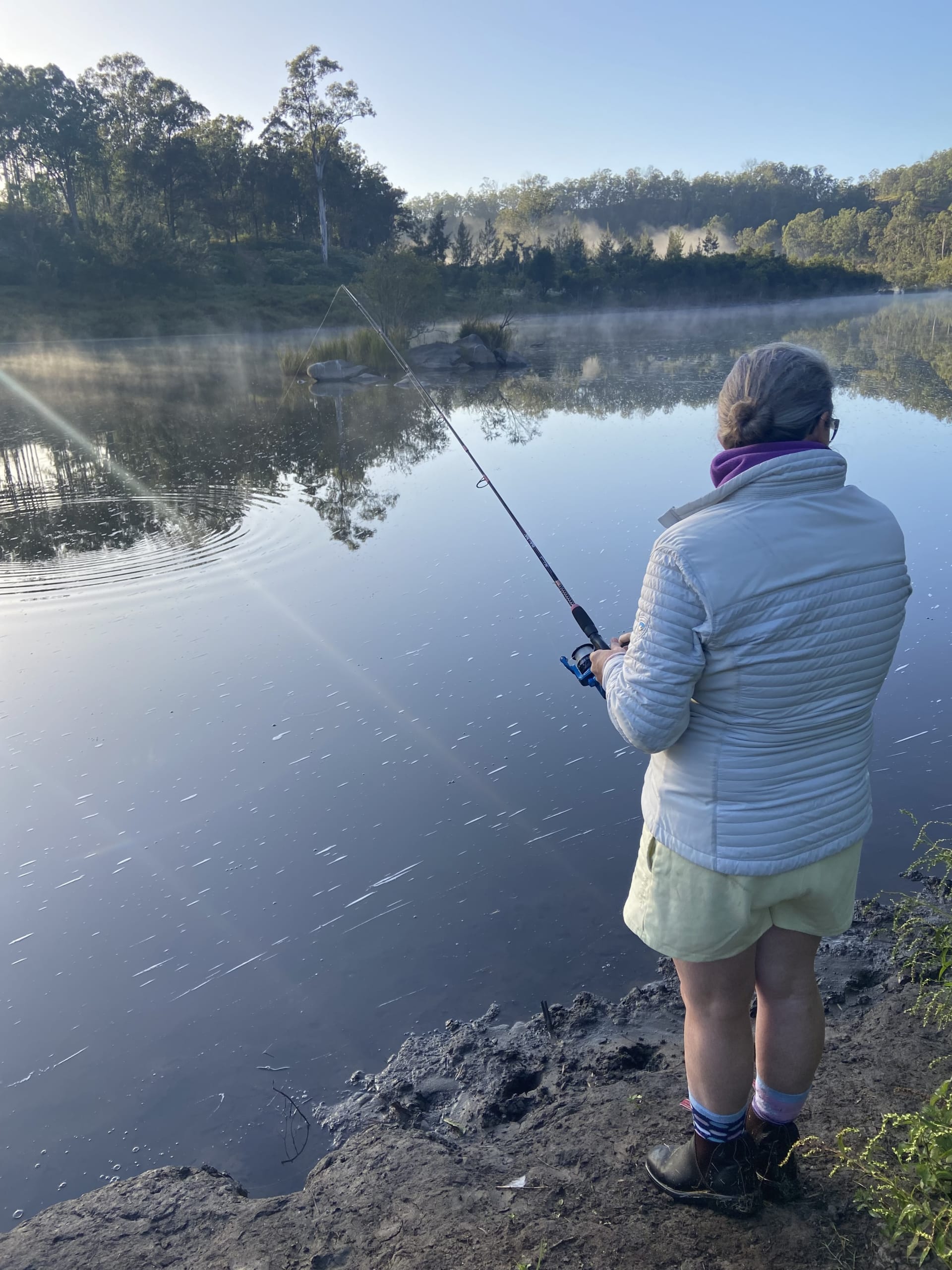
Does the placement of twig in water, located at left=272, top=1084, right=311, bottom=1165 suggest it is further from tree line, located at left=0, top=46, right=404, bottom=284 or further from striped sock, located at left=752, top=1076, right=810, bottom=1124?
tree line, located at left=0, top=46, right=404, bottom=284

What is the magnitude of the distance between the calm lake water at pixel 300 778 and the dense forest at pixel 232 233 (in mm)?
24206

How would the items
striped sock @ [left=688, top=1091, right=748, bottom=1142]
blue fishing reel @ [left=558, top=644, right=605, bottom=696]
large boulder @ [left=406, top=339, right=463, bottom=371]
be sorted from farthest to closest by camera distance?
large boulder @ [left=406, top=339, right=463, bottom=371] < blue fishing reel @ [left=558, top=644, right=605, bottom=696] < striped sock @ [left=688, top=1091, right=748, bottom=1142]

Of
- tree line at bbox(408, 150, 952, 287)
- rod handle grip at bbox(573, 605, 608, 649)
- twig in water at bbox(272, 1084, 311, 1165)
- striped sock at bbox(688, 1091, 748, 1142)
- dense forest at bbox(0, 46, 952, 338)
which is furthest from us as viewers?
tree line at bbox(408, 150, 952, 287)

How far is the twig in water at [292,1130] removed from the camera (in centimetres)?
218

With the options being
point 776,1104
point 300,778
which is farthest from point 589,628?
point 300,778

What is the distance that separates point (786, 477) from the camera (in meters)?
1.49

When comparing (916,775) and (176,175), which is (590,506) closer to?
(916,775)

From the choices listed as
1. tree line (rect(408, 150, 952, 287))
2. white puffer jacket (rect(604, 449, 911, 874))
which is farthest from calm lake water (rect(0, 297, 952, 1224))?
tree line (rect(408, 150, 952, 287))

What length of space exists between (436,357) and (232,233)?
32823mm

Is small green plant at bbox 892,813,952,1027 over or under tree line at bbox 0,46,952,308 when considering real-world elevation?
under

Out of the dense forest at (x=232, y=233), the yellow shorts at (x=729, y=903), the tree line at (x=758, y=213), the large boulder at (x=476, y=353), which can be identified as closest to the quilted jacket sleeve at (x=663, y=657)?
the yellow shorts at (x=729, y=903)

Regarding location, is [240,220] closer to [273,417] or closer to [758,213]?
[273,417]

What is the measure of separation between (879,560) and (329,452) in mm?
9544

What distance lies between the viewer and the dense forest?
1375 inches
